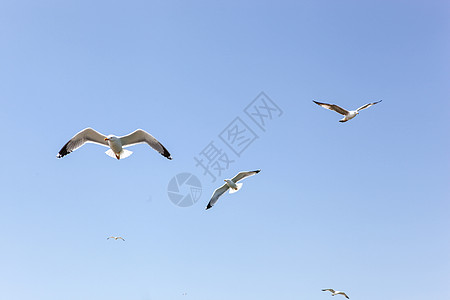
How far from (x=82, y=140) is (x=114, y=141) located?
1.78 meters

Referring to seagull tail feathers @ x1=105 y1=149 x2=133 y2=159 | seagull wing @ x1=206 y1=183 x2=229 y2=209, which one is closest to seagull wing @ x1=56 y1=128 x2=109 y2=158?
seagull tail feathers @ x1=105 y1=149 x2=133 y2=159

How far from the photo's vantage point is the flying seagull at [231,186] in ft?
72.3

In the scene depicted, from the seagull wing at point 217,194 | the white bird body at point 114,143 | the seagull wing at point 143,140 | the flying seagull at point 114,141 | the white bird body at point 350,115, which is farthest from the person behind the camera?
the seagull wing at point 217,194

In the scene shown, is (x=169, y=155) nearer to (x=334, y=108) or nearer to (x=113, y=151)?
(x=113, y=151)

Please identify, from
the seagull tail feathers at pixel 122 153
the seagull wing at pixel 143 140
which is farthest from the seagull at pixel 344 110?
the seagull tail feathers at pixel 122 153

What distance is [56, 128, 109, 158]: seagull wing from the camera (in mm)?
19938

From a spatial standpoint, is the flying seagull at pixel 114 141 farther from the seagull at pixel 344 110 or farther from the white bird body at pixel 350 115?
the white bird body at pixel 350 115

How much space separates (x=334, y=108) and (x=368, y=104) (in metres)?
1.66

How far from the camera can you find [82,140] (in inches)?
800

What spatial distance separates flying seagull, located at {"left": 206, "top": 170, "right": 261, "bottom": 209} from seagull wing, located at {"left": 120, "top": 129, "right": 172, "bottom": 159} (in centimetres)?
336

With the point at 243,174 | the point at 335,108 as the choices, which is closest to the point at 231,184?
the point at 243,174

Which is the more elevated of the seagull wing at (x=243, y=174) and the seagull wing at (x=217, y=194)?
the seagull wing at (x=243, y=174)

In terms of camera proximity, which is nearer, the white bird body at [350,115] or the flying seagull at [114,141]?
the flying seagull at [114,141]

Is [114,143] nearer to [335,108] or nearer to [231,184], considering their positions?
[231,184]
